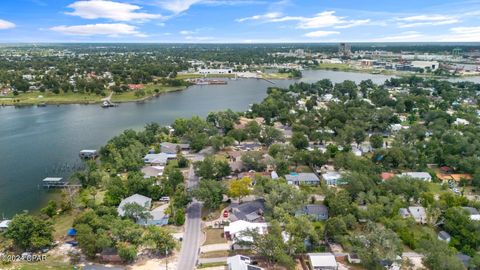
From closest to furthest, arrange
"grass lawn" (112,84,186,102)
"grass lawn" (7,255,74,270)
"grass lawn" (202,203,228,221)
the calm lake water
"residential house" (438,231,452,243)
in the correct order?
"grass lawn" (7,255,74,270)
"residential house" (438,231,452,243)
"grass lawn" (202,203,228,221)
the calm lake water
"grass lawn" (112,84,186,102)

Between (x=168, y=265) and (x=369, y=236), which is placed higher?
(x=369, y=236)

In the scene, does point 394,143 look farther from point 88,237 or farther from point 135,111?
point 135,111

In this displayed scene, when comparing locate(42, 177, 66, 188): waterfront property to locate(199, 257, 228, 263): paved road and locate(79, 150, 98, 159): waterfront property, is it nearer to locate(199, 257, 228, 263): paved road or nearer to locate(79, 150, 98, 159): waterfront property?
locate(79, 150, 98, 159): waterfront property

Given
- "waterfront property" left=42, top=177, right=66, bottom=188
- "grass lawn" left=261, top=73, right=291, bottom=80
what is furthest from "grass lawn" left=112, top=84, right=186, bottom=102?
"waterfront property" left=42, top=177, right=66, bottom=188

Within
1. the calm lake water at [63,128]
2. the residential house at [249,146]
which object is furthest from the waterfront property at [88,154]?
the residential house at [249,146]

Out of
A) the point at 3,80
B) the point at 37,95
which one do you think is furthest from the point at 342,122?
the point at 3,80

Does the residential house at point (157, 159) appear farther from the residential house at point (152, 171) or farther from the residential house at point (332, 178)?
the residential house at point (332, 178)

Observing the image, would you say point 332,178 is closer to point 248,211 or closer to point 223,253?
point 248,211
